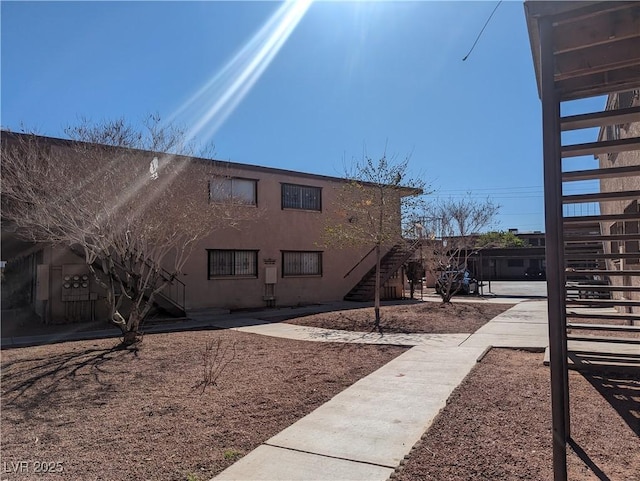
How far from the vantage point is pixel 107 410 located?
556cm

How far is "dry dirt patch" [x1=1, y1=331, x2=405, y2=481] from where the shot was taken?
13.8ft

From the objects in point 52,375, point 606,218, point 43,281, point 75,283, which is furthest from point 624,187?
point 43,281

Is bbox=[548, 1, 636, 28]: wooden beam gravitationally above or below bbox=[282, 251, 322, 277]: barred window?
above

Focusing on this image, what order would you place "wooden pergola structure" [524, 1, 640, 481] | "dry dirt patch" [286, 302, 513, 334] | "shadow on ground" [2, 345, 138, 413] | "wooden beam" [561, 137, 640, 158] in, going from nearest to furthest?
1. "wooden pergola structure" [524, 1, 640, 481]
2. "wooden beam" [561, 137, 640, 158]
3. "shadow on ground" [2, 345, 138, 413]
4. "dry dirt patch" [286, 302, 513, 334]

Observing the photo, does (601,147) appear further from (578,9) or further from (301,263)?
(301,263)

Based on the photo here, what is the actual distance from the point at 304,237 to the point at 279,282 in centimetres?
235

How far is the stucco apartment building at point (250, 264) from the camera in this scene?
14.0 m

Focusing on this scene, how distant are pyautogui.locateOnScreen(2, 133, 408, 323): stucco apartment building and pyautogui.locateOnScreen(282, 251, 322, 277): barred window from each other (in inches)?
1.7

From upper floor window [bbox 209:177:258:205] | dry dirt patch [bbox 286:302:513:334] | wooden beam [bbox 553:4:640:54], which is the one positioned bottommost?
dry dirt patch [bbox 286:302:513:334]

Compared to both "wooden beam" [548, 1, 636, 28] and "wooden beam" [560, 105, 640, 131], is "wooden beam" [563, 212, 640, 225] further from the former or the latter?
"wooden beam" [548, 1, 636, 28]

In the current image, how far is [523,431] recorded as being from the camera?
176 inches

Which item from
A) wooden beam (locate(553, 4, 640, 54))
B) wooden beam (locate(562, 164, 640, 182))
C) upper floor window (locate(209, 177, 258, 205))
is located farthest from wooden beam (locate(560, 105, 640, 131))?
upper floor window (locate(209, 177, 258, 205))

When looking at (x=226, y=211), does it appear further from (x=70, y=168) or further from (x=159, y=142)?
(x=70, y=168)

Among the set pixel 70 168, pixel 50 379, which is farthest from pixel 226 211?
pixel 50 379
